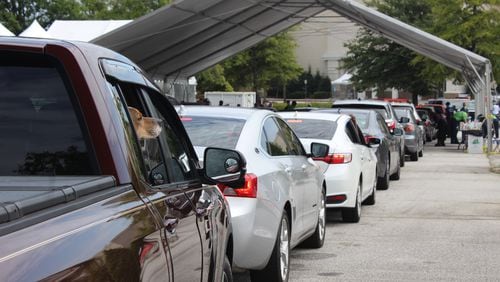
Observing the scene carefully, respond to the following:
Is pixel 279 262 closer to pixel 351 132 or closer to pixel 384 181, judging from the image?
pixel 351 132

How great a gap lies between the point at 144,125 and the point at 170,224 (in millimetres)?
612

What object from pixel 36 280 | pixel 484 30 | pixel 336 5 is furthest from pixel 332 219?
pixel 484 30

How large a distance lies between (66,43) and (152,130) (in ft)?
2.51

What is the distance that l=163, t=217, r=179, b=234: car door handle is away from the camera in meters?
3.32

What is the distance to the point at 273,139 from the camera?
292 inches

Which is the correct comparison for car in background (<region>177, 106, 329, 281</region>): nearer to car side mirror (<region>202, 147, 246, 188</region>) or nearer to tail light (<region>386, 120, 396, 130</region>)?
car side mirror (<region>202, 147, 246, 188</region>)

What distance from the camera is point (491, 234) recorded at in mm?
10289

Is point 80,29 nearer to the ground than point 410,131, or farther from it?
farther from it

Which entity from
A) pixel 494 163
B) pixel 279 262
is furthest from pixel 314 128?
pixel 494 163

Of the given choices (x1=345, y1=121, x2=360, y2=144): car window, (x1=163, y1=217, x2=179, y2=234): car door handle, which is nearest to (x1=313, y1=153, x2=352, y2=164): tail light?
(x1=345, y1=121, x2=360, y2=144): car window

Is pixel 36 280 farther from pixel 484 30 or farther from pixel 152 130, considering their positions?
pixel 484 30

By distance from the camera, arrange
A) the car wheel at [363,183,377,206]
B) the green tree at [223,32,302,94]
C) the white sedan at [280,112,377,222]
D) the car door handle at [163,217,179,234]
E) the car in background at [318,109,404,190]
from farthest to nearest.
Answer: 1. the green tree at [223,32,302,94]
2. the car in background at [318,109,404,190]
3. the car wheel at [363,183,377,206]
4. the white sedan at [280,112,377,222]
5. the car door handle at [163,217,179,234]

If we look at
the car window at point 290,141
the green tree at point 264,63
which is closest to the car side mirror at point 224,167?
the car window at point 290,141

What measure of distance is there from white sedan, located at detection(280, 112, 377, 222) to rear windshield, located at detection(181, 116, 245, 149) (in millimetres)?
3645
